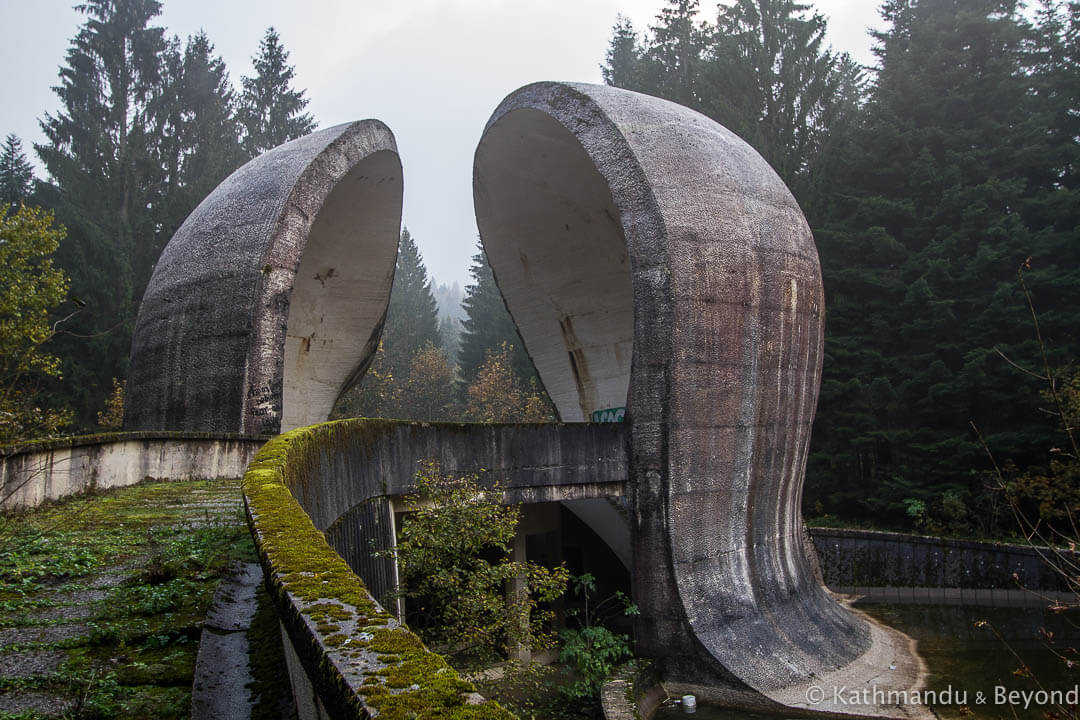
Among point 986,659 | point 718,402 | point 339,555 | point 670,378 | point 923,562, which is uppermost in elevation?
point 670,378

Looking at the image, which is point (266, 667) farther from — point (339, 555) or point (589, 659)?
point (589, 659)

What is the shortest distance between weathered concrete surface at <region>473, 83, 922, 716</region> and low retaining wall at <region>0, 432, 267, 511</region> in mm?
5150

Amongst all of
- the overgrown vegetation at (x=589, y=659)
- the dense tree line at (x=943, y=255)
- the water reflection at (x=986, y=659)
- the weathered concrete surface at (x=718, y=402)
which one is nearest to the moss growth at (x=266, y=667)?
the water reflection at (x=986, y=659)

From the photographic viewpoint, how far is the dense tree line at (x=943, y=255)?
17969 mm

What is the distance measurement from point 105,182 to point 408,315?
1929 cm

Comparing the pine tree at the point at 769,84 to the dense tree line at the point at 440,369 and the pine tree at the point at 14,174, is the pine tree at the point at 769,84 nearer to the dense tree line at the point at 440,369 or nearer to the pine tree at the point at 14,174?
the dense tree line at the point at 440,369

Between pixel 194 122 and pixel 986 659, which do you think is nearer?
pixel 986 659

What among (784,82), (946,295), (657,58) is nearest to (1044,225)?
(946,295)

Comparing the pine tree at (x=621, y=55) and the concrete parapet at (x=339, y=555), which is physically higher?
the pine tree at (x=621, y=55)

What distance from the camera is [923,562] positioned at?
1541 centimetres

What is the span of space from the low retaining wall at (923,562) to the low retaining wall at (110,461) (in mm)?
11874

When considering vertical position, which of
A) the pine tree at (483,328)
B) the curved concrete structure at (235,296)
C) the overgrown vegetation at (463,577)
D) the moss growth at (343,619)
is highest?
the pine tree at (483,328)

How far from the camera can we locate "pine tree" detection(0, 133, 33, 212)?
1203 inches

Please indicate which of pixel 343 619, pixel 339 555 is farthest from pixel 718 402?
pixel 343 619
